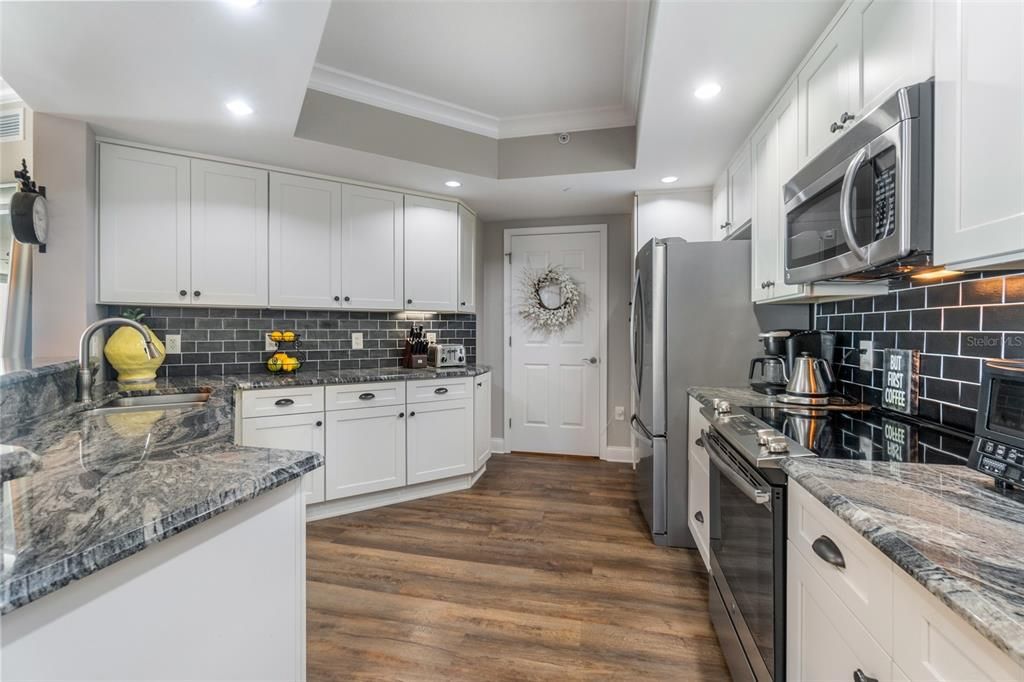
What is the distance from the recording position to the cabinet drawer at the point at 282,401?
253cm

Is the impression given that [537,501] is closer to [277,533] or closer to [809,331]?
[809,331]

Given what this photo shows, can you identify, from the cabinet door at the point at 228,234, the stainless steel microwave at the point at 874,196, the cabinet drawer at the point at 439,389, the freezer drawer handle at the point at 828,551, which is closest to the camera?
the freezer drawer handle at the point at 828,551

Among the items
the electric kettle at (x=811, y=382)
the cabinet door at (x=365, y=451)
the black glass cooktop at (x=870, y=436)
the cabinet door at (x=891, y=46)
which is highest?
the cabinet door at (x=891, y=46)

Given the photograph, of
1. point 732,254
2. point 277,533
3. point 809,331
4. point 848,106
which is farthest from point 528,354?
point 277,533

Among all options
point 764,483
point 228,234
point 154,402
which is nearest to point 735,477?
point 764,483

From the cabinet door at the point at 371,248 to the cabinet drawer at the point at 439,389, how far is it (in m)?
0.65

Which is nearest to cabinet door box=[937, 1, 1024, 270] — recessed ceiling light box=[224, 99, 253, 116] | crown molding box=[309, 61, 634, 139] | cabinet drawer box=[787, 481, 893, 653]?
cabinet drawer box=[787, 481, 893, 653]

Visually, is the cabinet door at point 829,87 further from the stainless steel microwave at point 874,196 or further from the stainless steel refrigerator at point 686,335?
the stainless steel refrigerator at point 686,335

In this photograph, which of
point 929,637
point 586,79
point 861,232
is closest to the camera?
point 929,637

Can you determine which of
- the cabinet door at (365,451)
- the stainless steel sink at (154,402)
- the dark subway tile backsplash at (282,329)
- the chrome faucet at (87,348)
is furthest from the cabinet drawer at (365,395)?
the chrome faucet at (87,348)

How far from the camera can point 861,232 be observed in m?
1.25

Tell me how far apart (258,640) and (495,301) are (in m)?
3.56

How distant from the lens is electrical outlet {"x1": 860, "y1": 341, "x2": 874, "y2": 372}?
1796 millimetres

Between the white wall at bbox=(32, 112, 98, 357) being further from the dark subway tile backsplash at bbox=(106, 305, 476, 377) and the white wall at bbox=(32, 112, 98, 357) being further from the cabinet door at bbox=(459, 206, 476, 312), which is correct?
the cabinet door at bbox=(459, 206, 476, 312)
